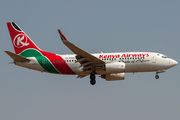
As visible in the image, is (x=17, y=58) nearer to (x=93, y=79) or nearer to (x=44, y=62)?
(x=44, y=62)

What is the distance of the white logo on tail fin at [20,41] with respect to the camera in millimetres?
54753

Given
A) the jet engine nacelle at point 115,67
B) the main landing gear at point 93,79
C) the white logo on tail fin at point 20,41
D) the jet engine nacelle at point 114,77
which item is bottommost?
the main landing gear at point 93,79

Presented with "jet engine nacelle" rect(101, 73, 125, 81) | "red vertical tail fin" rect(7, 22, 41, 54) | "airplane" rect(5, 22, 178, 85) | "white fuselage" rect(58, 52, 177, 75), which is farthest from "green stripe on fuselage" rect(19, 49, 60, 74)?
"jet engine nacelle" rect(101, 73, 125, 81)

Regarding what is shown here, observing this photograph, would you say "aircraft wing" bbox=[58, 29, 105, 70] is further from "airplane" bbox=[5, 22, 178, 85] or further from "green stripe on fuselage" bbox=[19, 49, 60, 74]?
"green stripe on fuselage" bbox=[19, 49, 60, 74]

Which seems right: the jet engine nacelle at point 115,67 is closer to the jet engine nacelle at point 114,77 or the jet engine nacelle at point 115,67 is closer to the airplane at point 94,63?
the airplane at point 94,63

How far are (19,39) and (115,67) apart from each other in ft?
52.2

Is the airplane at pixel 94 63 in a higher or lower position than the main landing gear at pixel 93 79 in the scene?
higher

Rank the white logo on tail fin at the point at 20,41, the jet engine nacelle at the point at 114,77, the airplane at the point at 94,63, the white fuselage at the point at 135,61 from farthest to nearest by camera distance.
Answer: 1. the white logo on tail fin at the point at 20,41
2. the jet engine nacelle at the point at 114,77
3. the white fuselage at the point at 135,61
4. the airplane at the point at 94,63

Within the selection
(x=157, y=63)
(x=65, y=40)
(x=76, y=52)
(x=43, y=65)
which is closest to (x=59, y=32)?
(x=65, y=40)

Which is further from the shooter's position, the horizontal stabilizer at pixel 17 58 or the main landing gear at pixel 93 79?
the main landing gear at pixel 93 79

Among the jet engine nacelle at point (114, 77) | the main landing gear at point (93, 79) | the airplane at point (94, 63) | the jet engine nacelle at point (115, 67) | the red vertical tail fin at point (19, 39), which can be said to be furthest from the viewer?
the red vertical tail fin at point (19, 39)

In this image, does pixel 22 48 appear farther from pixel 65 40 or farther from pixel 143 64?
pixel 143 64

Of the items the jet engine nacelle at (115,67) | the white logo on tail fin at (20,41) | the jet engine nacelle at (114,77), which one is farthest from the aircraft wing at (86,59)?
the white logo on tail fin at (20,41)

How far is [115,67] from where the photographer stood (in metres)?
50.1
